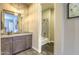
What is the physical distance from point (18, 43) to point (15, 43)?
0.04 m

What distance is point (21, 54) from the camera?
159 cm

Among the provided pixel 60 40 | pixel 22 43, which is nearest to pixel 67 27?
pixel 60 40

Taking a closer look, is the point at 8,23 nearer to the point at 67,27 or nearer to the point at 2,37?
the point at 2,37

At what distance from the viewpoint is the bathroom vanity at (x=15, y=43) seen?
154 centimetres

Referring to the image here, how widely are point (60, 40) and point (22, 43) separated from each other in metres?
0.51

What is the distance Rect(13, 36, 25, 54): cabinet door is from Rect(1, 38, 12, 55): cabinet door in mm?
56

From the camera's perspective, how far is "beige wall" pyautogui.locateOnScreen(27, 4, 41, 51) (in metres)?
1.61

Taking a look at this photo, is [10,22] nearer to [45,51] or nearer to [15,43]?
[15,43]

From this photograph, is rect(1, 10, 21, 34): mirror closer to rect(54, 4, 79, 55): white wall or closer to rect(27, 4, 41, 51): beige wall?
rect(27, 4, 41, 51): beige wall

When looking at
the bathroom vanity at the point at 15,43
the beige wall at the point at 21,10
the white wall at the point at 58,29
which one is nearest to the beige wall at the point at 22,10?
the beige wall at the point at 21,10

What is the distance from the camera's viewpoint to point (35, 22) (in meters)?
1.62

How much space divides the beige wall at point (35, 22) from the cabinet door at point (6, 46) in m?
0.30

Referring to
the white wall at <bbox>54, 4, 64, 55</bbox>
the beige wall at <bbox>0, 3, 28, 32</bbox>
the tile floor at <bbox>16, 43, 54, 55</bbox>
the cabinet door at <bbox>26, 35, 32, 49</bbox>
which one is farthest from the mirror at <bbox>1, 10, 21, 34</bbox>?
the white wall at <bbox>54, 4, 64, 55</bbox>

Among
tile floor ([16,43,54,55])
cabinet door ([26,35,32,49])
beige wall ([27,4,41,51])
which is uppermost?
beige wall ([27,4,41,51])
